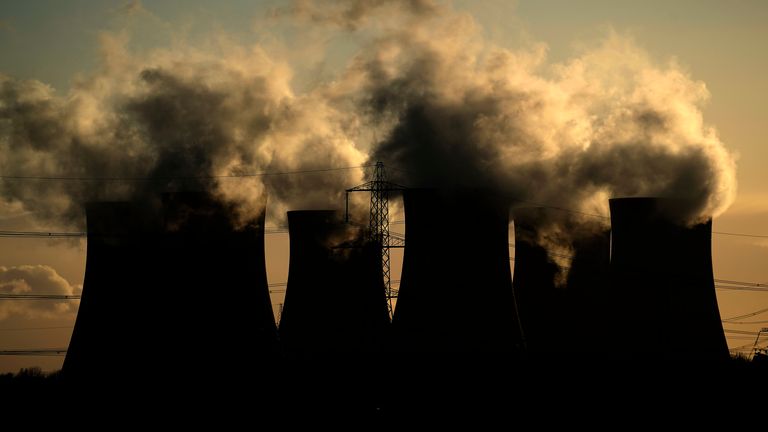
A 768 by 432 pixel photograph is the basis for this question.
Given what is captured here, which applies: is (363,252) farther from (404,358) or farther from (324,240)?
(404,358)

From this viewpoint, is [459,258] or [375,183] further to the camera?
[375,183]

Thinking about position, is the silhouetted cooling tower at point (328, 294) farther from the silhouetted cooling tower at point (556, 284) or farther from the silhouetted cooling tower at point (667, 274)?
the silhouetted cooling tower at point (667, 274)

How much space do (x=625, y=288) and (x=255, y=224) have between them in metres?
9.49

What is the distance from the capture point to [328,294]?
4069 cm

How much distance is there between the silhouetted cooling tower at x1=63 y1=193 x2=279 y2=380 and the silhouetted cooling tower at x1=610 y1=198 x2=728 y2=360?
8875 millimetres

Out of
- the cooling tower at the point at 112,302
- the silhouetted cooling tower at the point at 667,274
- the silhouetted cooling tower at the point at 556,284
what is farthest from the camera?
the silhouetted cooling tower at the point at 556,284

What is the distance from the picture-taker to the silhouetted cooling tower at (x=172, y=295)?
35.3 meters

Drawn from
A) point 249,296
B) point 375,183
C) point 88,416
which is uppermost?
point 375,183

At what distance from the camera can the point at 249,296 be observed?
36.0 meters

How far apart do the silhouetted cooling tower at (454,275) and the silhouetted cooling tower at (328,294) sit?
368 centimetres

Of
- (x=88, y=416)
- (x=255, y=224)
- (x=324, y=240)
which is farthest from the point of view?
(x=324, y=240)

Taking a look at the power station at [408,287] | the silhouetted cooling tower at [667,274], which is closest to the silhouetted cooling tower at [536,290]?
the power station at [408,287]

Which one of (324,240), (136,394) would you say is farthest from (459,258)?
(136,394)

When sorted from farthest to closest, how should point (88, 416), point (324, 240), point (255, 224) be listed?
point (324, 240) → point (255, 224) → point (88, 416)
